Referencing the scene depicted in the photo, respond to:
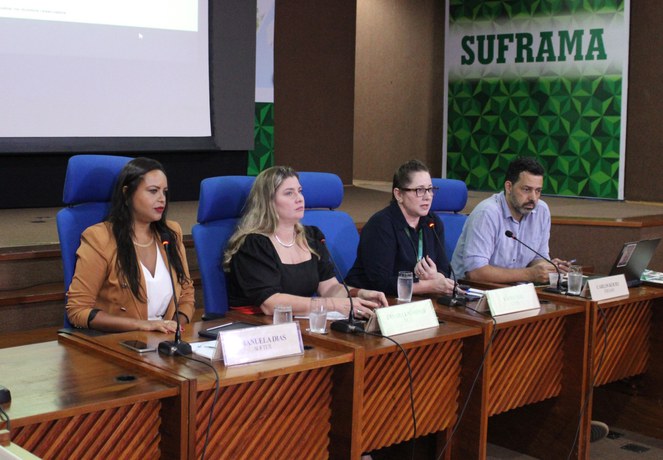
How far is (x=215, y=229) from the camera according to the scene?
309 centimetres

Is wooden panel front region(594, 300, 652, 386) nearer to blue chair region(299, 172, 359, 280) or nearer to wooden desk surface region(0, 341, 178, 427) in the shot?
blue chair region(299, 172, 359, 280)

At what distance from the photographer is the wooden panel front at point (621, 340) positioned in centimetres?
305

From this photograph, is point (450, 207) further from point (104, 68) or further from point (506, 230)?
point (104, 68)

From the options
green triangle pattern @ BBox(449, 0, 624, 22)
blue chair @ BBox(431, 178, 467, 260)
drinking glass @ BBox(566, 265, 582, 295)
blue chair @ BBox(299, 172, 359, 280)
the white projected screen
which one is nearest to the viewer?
drinking glass @ BBox(566, 265, 582, 295)

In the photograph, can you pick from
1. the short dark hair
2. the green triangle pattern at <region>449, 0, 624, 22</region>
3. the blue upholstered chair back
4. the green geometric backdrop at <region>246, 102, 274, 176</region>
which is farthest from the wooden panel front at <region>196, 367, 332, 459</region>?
the green triangle pattern at <region>449, 0, 624, 22</region>

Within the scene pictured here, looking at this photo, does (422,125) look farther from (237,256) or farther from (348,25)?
(237,256)

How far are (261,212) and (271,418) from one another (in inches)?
38.2

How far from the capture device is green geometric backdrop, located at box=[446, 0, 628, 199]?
7.41 m

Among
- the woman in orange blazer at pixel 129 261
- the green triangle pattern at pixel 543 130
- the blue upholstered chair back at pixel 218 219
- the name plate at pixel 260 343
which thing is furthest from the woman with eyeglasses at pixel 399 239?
the green triangle pattern at pixel 543 130

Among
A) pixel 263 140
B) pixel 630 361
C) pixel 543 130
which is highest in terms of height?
pixel 543 130

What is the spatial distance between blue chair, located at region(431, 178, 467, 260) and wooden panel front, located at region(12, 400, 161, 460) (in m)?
2.26

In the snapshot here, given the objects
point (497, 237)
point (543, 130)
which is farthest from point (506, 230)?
point (543, 130)

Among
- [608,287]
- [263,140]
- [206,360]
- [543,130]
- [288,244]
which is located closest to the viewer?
[206,360]

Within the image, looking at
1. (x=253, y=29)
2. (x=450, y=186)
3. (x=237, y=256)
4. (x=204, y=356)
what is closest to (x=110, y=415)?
(x=204, y=356)
